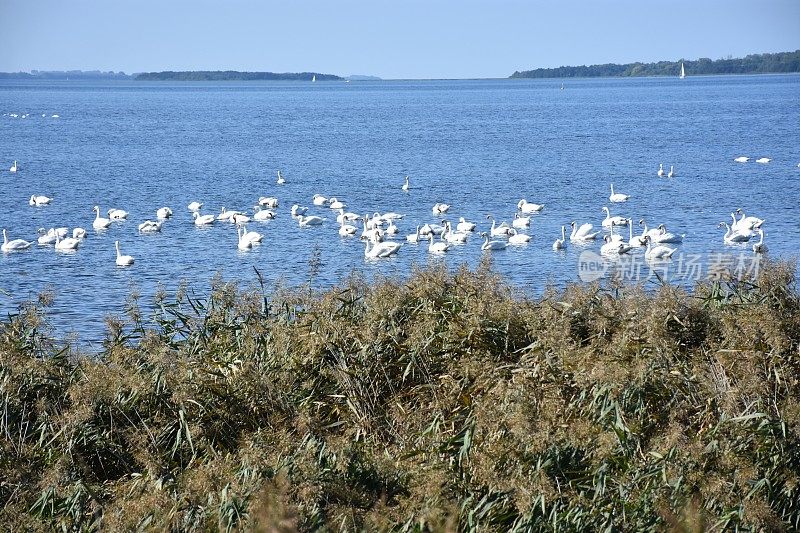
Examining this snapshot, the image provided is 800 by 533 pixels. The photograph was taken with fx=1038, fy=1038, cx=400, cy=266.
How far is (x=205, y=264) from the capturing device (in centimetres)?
2355

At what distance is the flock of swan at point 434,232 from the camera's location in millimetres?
24281

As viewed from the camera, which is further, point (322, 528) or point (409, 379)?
point (409, 379)

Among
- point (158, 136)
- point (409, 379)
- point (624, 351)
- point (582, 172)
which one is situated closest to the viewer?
point (624, 351)

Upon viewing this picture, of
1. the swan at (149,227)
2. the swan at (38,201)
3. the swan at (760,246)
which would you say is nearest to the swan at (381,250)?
the swan at (149,227)

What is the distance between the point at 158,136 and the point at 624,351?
2415 inches

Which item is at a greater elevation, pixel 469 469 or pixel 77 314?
pixel 469 469

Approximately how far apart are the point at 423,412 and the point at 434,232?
18390 mm

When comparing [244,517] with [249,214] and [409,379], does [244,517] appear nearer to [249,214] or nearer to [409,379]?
[409,379]

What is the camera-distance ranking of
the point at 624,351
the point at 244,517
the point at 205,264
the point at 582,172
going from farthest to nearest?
the point at 582,172, the point at 205,264, the point at 624,351, the point at 244,517

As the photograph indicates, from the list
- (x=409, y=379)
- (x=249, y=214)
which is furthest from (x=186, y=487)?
(x=249, y=214)

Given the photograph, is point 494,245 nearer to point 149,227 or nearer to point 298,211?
point 298,211

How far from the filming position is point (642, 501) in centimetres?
677

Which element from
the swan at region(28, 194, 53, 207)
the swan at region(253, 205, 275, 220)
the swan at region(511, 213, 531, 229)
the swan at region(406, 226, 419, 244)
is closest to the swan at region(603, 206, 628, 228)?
the swan at region(511, 213, 531, 229)

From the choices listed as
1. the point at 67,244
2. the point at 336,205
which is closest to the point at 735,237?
the point at 336,205
